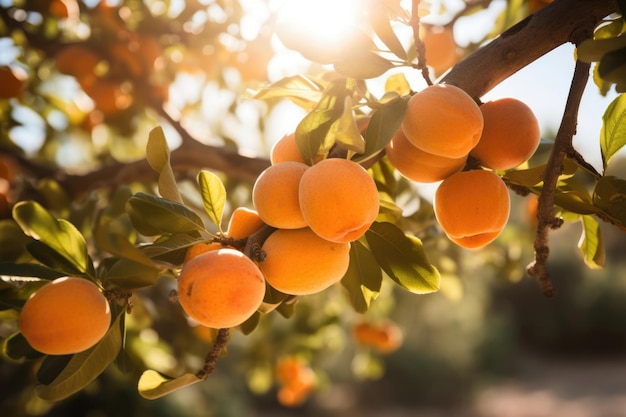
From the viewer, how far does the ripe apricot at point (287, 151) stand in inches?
21.3

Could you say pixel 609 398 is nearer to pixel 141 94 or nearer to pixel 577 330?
pixel 577 330

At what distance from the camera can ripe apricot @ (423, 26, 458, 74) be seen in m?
1.06

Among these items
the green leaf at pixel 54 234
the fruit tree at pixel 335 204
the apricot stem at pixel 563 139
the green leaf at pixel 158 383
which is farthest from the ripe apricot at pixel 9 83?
the apricot stem at pixel 563 139

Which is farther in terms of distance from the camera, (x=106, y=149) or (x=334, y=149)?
(x=106, y=149)

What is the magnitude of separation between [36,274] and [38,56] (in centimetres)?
145

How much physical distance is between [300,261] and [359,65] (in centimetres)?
19

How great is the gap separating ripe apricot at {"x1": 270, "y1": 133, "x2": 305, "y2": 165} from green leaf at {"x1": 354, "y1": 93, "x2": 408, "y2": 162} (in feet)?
0.27

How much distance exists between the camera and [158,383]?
48cm

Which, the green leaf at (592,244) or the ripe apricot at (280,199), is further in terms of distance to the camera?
the green leaf at (592,244)

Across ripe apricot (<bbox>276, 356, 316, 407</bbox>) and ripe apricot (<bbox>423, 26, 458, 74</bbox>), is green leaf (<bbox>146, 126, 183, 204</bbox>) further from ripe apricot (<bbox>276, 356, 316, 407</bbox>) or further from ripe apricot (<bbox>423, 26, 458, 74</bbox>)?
ripe apricot (<bbox>276, 356, 316, 407</bbox>)

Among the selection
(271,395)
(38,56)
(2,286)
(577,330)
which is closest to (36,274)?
(2,286)

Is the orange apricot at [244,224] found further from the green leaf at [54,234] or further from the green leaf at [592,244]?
the green leaf at [592,244]

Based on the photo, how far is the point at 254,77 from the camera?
1535 mm

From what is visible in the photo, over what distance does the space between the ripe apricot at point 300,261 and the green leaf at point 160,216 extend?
7 cm
